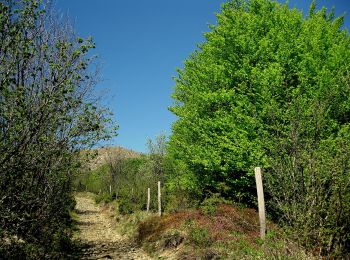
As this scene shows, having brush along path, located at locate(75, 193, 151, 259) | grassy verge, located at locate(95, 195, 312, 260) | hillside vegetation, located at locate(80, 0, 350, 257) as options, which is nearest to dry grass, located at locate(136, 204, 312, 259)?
grassy verge, located at locate(95, 195, 312, 260)

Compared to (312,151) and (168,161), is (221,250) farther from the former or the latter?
(168,161)

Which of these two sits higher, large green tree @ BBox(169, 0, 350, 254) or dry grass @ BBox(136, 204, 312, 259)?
large green tree @ BBox(169, 0, 350, 254)

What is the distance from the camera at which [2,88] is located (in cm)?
582

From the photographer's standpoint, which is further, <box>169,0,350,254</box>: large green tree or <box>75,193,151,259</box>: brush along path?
<box>169,0,350,254</box>: large green tree

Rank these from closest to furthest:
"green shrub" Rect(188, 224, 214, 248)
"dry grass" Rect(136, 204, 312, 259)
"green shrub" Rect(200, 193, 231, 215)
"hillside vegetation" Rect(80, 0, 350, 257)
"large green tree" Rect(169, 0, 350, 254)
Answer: "dry grass" Rect(136, 204, 312, 259)
"green shrub" Rect(188, 224, 214, 248)
"hillside vegetation" Rect(80, 0, 350, 257)
"green shrub" Rect(200, 193, 231, 215)
"large green tree" Rect(169, 0, 350, 254)

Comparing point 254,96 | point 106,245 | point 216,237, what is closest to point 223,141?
point 254,96

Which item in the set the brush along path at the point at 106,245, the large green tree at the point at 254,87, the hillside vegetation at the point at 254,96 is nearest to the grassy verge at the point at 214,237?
the brush along path at the point at 106,245

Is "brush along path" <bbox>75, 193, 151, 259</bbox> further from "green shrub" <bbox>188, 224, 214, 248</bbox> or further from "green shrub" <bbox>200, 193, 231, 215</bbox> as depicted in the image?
"green shrub" <bbox>200, 193, 231, 215</bbox>

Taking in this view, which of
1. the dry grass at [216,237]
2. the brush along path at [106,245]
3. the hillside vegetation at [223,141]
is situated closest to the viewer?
the hillside vegetation at [223,141]

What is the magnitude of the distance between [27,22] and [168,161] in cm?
1938

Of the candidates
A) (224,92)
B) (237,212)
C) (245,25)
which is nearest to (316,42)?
(245,25)

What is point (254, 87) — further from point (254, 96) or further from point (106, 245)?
point (106, 245)

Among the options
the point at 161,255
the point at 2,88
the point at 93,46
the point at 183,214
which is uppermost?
the point at 93,46

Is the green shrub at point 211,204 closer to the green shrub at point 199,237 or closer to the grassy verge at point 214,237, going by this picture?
the grassy verge at point 214,237
